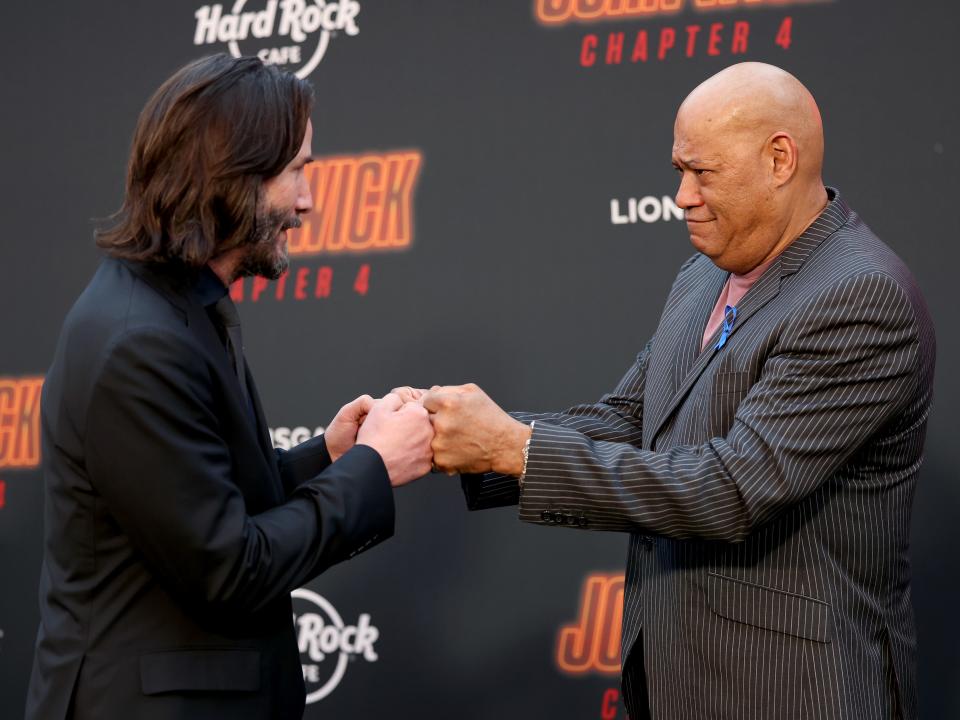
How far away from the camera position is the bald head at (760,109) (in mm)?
2268

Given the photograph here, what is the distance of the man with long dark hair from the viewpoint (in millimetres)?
1719

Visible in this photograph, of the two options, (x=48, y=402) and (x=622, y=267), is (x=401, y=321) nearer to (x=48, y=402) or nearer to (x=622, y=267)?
(x=622, y=267)

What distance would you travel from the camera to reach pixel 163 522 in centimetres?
171

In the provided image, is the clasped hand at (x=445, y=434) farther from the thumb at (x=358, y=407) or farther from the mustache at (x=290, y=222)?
the mustache at (x=290, y=222)

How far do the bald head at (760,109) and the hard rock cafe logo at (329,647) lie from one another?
208cm

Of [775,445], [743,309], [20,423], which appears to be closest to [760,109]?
[743,309]

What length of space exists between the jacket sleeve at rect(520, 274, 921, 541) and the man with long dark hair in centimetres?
36

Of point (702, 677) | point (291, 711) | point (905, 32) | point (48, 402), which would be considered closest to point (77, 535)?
point (48, 402)

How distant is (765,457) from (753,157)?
0.61m

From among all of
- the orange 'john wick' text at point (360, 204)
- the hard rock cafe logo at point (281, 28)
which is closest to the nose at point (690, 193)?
the orange 'john wick' text at point (360, 204)

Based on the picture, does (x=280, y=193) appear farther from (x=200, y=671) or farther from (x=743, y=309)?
(x=743, y=309)

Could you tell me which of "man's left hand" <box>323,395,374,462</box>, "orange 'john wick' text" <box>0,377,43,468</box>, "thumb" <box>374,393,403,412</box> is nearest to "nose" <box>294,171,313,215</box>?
"thumb" <box>374,393,403,412</box>

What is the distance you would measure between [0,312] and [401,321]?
1413 mm

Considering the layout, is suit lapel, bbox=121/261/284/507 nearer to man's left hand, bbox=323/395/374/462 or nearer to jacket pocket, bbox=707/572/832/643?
man's left hand, bbox=323/395/374/462
